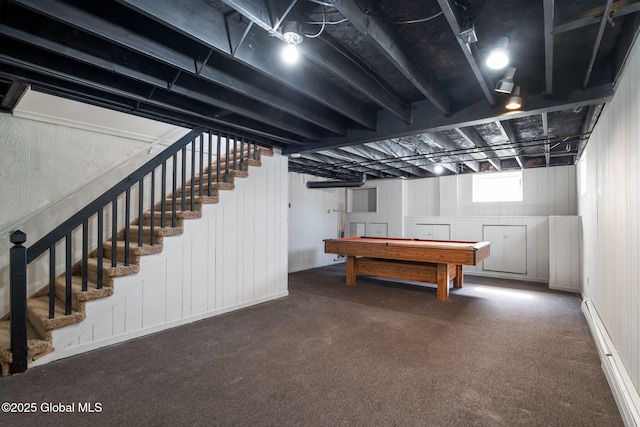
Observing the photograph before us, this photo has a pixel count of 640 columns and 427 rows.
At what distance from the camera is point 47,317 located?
8.54ft

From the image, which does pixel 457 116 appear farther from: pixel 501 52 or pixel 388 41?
pixel 388 41

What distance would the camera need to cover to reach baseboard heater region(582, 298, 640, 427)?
175 cm

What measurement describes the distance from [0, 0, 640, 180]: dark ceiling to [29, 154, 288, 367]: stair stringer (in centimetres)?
102

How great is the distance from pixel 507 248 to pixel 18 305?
757 cm

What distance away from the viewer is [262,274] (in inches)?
176

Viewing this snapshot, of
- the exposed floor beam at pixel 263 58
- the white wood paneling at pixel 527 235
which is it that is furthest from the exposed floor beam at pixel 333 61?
the white wood paneling at pixel 527 235

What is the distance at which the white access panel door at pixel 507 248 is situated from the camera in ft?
20.5

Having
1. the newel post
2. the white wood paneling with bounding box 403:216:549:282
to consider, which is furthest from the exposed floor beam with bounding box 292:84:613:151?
the white wood paneling with bounding box 403:216:549:282

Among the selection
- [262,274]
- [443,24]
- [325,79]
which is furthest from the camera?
[262,274]

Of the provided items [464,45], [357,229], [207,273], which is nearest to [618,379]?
[464,45]

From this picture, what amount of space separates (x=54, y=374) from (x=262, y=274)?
97.1 inches

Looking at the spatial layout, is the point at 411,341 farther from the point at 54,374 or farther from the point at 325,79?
the point at 54,374

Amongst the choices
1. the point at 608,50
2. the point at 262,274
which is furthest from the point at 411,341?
the point at 608,50

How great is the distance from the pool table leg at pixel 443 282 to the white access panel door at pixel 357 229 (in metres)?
4.01
